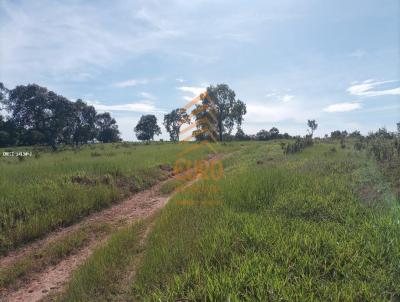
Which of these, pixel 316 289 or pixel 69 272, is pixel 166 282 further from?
pixel 69 272

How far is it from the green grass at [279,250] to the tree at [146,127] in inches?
3454

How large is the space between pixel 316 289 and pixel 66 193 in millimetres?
7416

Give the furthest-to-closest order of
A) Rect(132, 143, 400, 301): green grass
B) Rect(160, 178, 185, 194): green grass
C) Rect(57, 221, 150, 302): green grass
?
Rect(160, 178, 185, 194): green grass → Rect(57, 221, 150, 302): green grass → Rect(132, 143, 400, 301): green grass

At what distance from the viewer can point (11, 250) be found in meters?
5.36

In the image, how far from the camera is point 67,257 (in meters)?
5.15

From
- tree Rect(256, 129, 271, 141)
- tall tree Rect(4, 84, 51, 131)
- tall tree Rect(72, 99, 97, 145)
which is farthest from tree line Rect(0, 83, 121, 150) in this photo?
tree Rect(256, 129, 271, 141)

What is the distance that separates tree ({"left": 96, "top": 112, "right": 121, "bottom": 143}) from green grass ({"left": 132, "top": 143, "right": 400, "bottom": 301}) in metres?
78.6

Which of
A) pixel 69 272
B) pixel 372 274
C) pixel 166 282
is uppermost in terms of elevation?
pixel 372 274

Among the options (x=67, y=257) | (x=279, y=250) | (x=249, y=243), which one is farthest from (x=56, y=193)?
(x=279, y=250)

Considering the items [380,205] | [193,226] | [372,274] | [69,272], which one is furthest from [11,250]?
[380,205]

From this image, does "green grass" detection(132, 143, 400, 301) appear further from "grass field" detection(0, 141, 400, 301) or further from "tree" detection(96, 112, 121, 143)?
"tree" detection(96, 112, 121, 143)

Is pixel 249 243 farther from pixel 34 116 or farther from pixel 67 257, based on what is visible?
pixel 34 116

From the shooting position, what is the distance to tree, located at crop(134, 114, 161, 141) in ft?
299

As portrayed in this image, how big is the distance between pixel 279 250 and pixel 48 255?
473 centimetres
